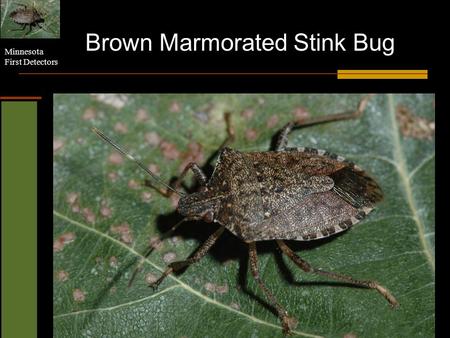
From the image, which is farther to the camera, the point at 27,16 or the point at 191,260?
the point at 27,16

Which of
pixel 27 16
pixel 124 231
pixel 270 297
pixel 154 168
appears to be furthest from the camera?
pixel 154 168

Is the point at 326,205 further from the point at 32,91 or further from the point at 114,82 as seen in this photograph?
the point at 32,91

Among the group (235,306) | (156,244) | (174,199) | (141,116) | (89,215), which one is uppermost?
(141,116)

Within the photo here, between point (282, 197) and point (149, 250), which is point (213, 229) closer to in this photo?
point (149, 250)

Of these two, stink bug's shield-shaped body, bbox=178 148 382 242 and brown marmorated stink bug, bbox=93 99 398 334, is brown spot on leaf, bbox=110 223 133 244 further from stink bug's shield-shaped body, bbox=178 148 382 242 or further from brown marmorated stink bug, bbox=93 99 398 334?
stink bug's shield-shaped body, bbox=178 148 382 242

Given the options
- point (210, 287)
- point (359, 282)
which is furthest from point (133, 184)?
point (359, 282)

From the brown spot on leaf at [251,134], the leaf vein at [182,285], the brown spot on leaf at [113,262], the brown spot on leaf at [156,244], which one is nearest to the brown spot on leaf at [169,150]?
the brown spot on leaf at [251,134]

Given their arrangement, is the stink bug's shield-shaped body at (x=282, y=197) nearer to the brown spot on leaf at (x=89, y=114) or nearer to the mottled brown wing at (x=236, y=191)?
the mottled brown wing at (x=236, y=191)

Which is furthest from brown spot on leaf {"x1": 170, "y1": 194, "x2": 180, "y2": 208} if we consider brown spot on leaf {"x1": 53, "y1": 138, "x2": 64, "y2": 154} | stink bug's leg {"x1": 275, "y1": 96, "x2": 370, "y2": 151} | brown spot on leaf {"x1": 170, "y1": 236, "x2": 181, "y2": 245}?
brown spot on leaf {"x1": 53, "y1": 138, "x2": 64, "y2": 154}
